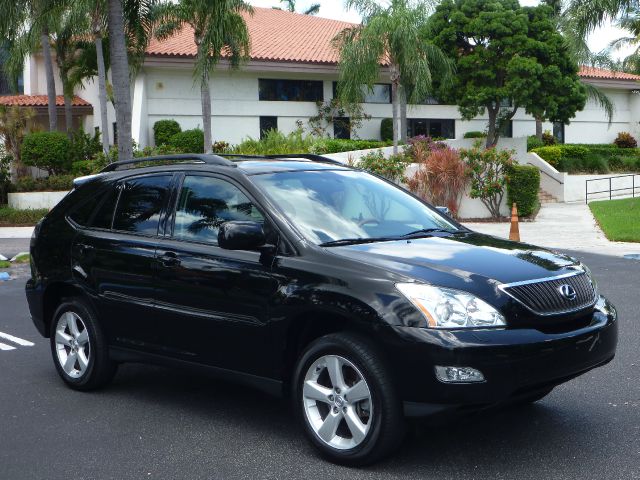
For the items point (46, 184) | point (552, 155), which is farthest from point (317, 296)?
point (552, 155)

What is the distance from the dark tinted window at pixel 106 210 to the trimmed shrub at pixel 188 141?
26.7m

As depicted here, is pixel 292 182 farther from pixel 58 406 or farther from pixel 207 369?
pixel 58 406

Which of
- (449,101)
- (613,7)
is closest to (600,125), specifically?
(449,101)

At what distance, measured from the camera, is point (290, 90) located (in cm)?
3784

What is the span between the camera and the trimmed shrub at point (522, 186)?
25.8 meters

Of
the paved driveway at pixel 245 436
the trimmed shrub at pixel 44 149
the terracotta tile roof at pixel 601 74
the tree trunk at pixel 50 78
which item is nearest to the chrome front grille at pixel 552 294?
the paved driveway at pixel 245 436

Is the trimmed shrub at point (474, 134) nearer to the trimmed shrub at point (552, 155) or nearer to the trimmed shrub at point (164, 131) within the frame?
the trimmed shrub at point (552, 155)

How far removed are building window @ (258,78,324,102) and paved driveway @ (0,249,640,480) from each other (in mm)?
30905

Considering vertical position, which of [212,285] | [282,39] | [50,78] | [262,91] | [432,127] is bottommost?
[212,285]

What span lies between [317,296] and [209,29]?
20558 mm

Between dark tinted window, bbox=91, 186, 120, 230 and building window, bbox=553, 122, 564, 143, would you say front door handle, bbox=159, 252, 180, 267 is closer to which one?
dark tinted window, bbox=91, 186, 120, 230

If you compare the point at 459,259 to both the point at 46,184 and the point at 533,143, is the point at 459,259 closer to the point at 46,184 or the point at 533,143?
the point at 46,184

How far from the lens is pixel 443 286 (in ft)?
15.2

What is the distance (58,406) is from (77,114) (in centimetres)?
3680
